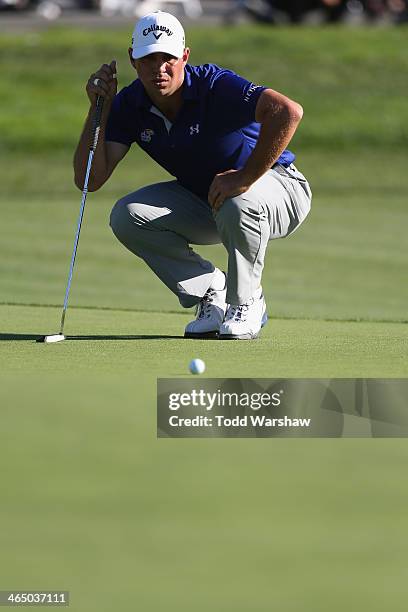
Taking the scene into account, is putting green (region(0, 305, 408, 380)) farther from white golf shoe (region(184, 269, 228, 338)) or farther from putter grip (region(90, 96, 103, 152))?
putter grip (region(90, 96, 103, 152))

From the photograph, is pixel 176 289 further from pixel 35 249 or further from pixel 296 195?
pixel 35 249

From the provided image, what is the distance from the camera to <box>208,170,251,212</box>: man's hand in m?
6.07

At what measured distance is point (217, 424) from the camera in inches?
161

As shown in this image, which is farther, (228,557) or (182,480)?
(182,480)

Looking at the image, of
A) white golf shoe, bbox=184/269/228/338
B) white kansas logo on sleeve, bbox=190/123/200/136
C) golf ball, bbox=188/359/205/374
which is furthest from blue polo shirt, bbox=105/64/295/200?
golf ball, bbox=188/359/205/374

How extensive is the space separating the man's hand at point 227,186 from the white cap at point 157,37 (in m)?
0.61

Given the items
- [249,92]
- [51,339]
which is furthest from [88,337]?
[249,92]

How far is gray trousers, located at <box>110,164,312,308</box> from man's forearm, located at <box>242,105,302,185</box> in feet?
0.49

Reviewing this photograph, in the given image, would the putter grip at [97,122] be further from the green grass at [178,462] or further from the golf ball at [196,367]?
the golf ball at [196,367]

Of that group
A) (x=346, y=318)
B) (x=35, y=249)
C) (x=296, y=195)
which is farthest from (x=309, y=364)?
(x=35, y=249)

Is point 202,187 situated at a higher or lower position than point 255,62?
lower

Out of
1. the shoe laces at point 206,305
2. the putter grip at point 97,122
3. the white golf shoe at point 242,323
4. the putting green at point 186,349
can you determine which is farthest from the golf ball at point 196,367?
the putter grip at point 97,122

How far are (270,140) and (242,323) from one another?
90cm

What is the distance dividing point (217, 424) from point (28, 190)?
15.4 meters
